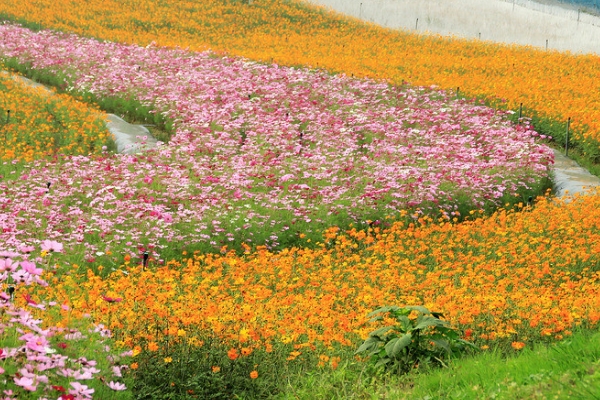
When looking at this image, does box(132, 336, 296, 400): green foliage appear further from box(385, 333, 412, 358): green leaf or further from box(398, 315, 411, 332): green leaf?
box(398, 315, 411, 332): green leaf

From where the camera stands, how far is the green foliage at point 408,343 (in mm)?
6297

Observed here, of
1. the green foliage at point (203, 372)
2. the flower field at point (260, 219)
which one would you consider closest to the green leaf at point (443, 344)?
the flower field at point (260, 219)

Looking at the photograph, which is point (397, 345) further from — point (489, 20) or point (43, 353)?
point (489, 20)

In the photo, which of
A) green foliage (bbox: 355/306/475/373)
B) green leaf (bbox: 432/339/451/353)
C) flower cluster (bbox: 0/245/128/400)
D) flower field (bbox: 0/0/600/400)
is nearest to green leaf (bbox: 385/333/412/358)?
green foliage (bbox: 355/306/475/373)

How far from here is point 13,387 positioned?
4.58 m

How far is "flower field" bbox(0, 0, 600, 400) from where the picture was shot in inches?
254

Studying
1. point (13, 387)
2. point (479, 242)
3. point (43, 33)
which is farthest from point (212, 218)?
point (43, 33)

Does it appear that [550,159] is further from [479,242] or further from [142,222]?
[142,222]

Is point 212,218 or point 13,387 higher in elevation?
point 13,387

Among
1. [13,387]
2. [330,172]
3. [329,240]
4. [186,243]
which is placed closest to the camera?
[13,387]

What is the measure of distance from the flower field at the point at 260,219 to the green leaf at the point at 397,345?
1.88 ft

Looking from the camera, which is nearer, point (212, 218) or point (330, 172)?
point (212, 218)

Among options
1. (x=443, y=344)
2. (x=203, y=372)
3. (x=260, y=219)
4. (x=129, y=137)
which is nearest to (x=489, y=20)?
(x=129, y=137)

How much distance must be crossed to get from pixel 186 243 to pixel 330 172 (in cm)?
449
